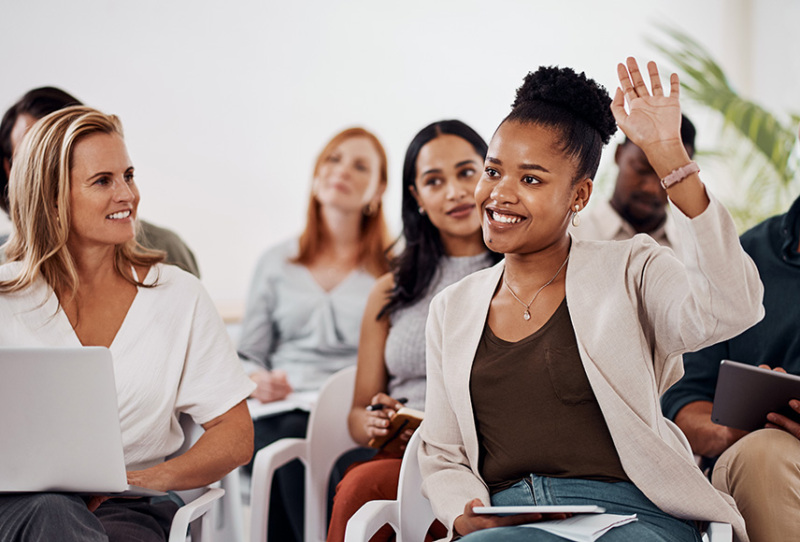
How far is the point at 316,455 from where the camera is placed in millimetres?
2260

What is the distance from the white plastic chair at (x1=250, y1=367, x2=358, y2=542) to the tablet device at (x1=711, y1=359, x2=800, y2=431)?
1.07 meters

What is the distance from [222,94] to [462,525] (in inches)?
113

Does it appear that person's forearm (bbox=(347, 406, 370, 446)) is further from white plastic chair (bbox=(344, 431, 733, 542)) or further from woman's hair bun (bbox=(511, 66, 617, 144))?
woman's hair bun (bbox=(511, 66, 617, 144))

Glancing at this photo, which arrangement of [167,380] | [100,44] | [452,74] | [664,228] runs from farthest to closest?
1. [452,74]
2. [100,44]
3. [664,228]
4. [167,380]

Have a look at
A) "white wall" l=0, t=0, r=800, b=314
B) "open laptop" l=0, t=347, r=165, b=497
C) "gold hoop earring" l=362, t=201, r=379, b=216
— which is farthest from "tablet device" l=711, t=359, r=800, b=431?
"white wall" l=0, t=0, r=800, b=314

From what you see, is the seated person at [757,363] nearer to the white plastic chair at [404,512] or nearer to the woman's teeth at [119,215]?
the white plastic chair at [404,512]

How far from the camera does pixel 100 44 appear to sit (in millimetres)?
3424

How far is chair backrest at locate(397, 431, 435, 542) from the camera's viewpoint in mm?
1654

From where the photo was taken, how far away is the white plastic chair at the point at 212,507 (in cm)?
173

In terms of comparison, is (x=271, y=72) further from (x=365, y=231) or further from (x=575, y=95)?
(x=575, y=95)

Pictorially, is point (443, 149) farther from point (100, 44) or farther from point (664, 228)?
point (100, 44)

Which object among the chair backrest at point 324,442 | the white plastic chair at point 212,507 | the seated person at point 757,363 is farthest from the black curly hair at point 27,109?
the seated person at point 757,363

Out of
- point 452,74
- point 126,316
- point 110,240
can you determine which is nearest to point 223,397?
point 126,316

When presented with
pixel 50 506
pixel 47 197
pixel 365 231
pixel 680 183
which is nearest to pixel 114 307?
pixel 47 197
